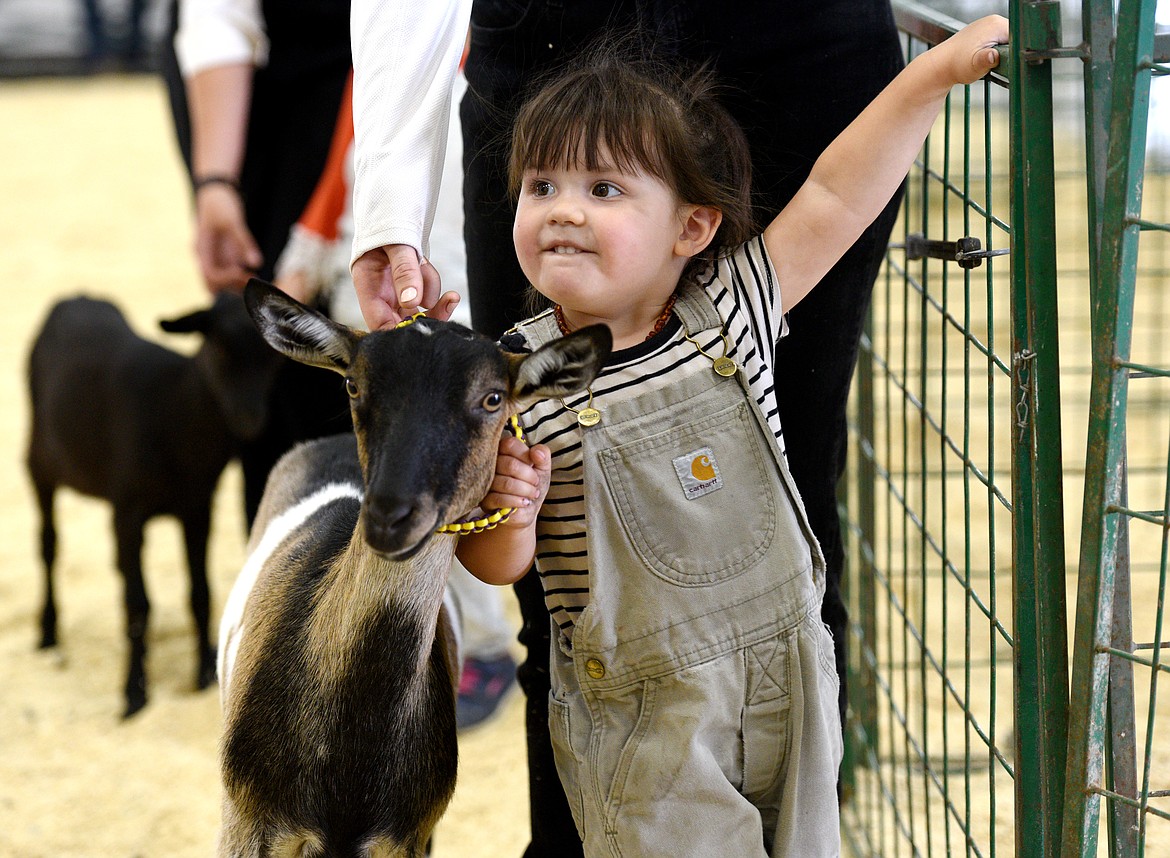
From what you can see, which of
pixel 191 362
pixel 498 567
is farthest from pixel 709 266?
pixel 191 362

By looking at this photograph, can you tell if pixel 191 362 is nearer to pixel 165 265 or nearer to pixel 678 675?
pixel 678 675

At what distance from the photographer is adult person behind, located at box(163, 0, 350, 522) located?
3.31 metres

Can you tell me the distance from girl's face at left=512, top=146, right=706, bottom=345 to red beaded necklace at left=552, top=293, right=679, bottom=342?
5cm

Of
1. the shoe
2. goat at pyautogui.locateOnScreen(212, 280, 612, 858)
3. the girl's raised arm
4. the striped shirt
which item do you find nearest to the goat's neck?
goat at pyautogui.locateOnScreen(212, 280, 612, 858)

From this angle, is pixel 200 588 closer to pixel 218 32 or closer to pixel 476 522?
pixel 218 32

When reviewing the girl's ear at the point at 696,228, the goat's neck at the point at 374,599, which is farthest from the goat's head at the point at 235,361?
the girl's ear at the point at 696,228

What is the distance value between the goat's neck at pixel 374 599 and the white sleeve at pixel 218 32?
187 centimetres

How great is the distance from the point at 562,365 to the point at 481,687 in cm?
203

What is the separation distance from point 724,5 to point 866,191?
38 cm

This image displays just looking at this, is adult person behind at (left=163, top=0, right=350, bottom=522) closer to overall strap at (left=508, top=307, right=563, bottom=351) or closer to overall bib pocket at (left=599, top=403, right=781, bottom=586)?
overall strap at (left=508, top=307, right=563, bottom=351)

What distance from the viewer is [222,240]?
3.39 meters

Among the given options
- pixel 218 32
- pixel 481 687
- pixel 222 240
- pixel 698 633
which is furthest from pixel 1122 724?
pixel 218 32

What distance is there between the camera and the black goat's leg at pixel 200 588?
12.4ft

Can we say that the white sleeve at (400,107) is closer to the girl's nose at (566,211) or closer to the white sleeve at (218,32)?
the girl's nose at (566,211)
